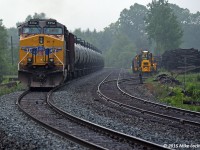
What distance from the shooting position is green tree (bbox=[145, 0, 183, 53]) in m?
62.8

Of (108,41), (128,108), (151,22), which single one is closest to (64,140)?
(128,108)

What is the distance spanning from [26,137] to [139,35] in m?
120

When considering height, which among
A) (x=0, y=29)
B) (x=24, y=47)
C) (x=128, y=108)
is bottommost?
(x=128, y=108)

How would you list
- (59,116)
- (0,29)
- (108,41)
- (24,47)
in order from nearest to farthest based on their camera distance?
(59,116) → (24,47) → (0,29) → (108,41)

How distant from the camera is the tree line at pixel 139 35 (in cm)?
6281

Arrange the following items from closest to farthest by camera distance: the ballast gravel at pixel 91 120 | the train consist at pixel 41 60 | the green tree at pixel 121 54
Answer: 1. the ballast gravel at pixel 91 120
2. the train consist at pixel 41 60
3. the green tree at pixel 121 54

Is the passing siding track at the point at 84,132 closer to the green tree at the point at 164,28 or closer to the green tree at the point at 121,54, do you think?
the green tree at the point at 164,28

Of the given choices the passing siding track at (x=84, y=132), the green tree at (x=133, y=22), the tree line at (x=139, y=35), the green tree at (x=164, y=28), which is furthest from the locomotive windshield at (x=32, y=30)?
the green tree at (x=133, y=22)

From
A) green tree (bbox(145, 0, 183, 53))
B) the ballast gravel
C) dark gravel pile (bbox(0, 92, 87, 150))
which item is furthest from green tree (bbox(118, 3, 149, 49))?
dark gravel pile (bbox(0, 92, 87, 150))

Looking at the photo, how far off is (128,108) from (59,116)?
3.03 meters

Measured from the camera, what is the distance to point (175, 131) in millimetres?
9188

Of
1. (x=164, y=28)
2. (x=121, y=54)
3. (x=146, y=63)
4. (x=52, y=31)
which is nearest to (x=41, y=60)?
(x=52, y=31)

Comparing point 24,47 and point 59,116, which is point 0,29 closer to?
point 24,47

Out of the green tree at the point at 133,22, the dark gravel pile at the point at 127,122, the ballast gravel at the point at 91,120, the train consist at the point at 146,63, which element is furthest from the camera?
the green tree at the point at 133,22
